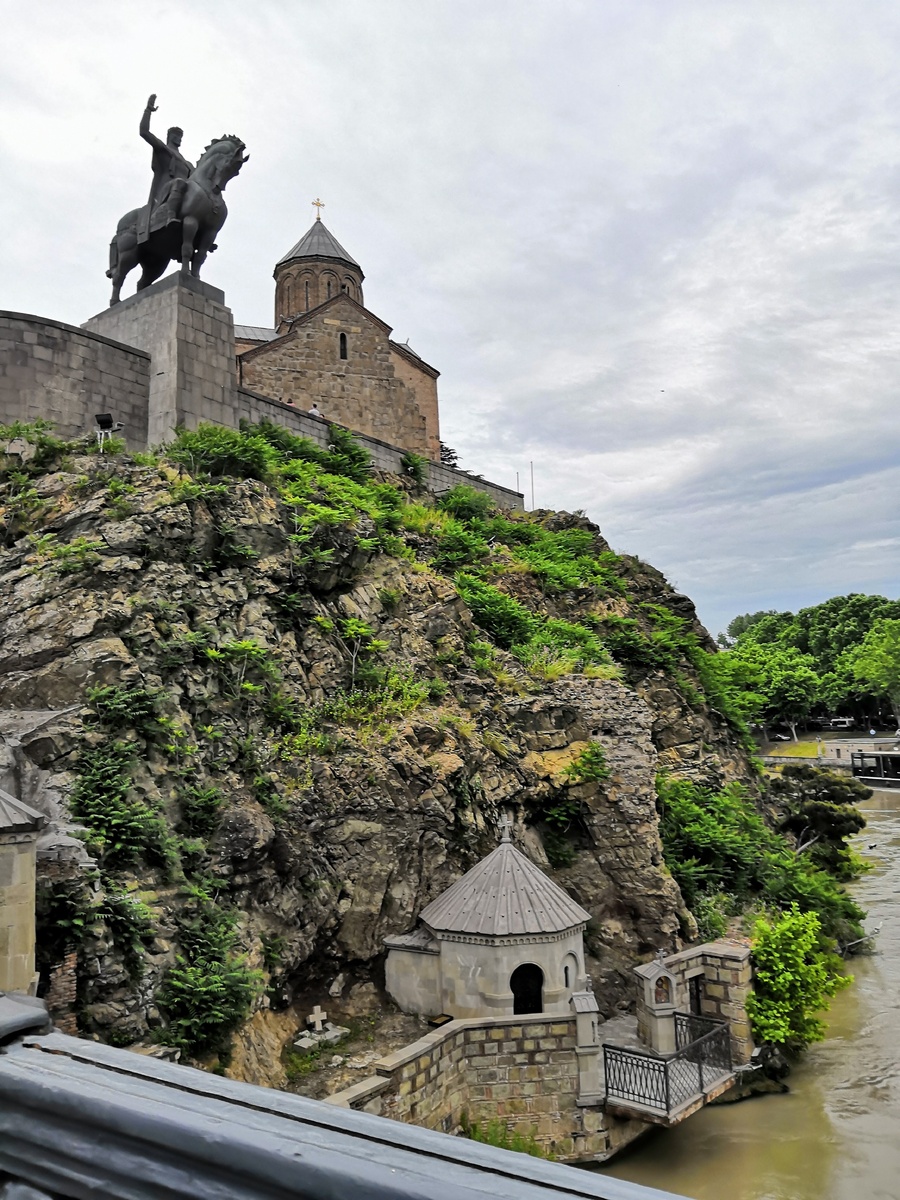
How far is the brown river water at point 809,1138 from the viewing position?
535 inches

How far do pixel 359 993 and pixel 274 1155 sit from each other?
13.6m

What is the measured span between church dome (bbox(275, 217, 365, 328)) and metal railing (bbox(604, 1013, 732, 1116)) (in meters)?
35.2

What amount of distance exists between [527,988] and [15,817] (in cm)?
933

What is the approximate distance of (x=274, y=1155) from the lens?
1.17 m

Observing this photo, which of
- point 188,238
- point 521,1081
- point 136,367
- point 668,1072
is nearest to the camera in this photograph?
point 521,1081

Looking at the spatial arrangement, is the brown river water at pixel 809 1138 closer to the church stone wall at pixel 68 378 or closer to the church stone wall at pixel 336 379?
the church stone wall at pixel 68 378

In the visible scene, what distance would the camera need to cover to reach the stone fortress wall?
1586cm

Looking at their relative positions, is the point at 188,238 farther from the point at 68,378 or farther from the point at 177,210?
the point at 68,378

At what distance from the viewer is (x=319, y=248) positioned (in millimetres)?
41250

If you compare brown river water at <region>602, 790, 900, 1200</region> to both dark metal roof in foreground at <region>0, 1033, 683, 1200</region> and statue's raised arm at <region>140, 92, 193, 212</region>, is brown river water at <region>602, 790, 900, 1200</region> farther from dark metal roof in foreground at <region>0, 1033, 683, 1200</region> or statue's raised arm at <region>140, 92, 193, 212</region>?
statue's raised arm at <region>140, 92, 193, 212</region>

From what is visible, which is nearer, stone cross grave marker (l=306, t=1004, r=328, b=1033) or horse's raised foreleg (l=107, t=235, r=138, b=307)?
stone cross grave marker (l=306, t=1004, r=328, b=1033)

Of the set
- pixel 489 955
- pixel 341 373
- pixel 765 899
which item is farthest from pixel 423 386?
pixel 489 955

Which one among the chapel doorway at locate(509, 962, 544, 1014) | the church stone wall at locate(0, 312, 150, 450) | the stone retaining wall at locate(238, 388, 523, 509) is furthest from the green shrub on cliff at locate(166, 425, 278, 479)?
the chapel doorway at locate(509, 962, 544, 1014)

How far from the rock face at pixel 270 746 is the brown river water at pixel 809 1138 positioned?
8.87ft
